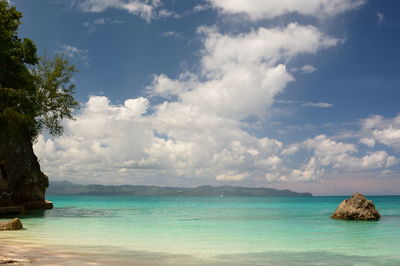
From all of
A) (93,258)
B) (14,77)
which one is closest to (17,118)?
(14,77)

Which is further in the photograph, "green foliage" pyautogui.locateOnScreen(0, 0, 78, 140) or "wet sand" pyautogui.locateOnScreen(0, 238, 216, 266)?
"green foliage" pyautogui.locateOnScreen(0, 0, 78, 140)

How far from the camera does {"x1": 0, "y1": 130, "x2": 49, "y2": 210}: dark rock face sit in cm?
3300

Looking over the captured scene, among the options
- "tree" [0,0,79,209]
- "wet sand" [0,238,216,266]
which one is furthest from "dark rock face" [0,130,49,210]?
"wet sand" [0,238,216,266]

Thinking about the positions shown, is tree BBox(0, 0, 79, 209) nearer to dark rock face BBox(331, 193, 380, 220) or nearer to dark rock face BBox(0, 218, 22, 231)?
dark rock face BBox(0, 218, 22, 231)

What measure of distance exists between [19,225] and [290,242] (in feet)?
46.7

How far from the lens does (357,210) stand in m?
29.9

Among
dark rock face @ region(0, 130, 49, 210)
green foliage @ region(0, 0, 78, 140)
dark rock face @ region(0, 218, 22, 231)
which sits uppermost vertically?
green foliage @ region(0, 0, 78, 140)

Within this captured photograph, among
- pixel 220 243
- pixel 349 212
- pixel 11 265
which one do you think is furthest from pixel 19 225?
pixel 349 212

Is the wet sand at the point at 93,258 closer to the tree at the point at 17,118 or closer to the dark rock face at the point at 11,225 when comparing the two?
the dark rock face at the point at 11,225

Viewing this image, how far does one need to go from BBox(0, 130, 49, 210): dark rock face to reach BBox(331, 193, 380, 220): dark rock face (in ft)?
97.1

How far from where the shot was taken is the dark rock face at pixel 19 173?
3300 centimetres

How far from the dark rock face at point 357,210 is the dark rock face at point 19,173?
2959cm

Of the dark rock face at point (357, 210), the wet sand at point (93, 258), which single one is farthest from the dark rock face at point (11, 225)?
the dark rock face at point (357, 210)

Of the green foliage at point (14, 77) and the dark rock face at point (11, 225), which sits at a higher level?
A: the green foliage at point (14, 77)
